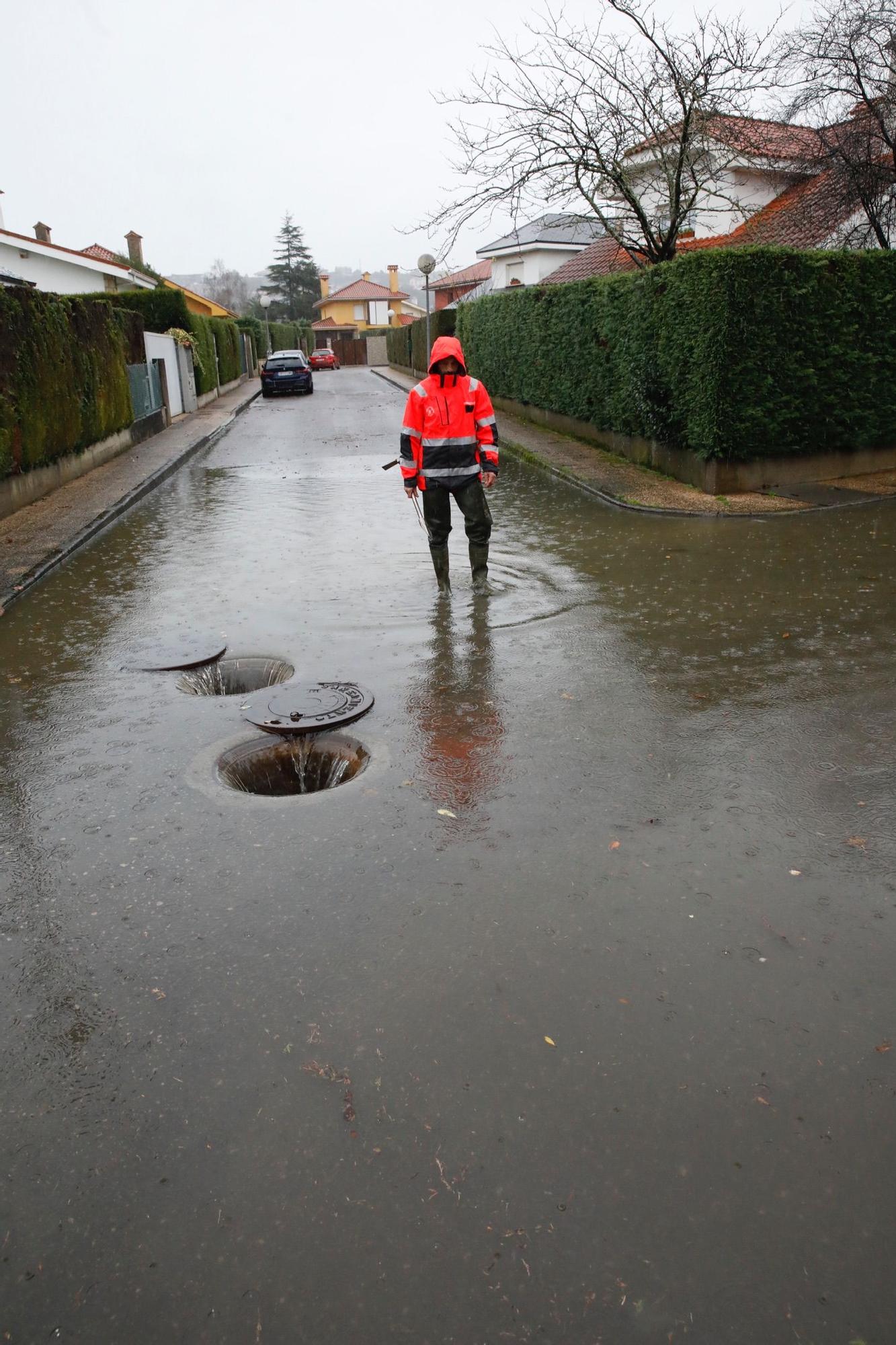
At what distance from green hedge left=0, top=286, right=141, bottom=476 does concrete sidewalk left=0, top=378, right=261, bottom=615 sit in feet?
1.82

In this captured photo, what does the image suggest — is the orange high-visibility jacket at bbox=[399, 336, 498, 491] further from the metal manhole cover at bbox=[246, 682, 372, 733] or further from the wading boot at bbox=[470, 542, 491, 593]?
the metal manhole cover at bbox=[246, 682, 372, 733]

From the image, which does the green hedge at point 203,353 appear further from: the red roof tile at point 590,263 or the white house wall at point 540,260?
the white house wall at point 540,260

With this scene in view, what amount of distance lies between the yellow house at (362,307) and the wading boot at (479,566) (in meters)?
86.0

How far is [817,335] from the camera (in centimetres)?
1221

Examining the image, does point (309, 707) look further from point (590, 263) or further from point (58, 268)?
point (58, 268)

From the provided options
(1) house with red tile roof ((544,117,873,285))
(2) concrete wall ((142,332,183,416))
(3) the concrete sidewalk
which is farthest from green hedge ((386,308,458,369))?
(3) the concrete sidewalk

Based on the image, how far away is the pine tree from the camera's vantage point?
96812mm

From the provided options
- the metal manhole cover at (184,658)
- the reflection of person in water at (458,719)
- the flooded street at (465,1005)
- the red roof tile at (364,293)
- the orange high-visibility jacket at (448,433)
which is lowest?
the flooded street at (465,1005)

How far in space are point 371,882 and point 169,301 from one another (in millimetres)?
29007

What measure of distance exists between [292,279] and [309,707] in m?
102

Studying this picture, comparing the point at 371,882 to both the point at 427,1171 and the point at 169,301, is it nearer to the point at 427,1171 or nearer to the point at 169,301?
the point at 427,1171

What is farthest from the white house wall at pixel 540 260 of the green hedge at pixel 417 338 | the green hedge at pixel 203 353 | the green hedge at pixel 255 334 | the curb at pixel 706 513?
the curb at pixel 706 513

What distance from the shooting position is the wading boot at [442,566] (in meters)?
7.98

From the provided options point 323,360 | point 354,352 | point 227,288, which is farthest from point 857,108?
point 227,288
